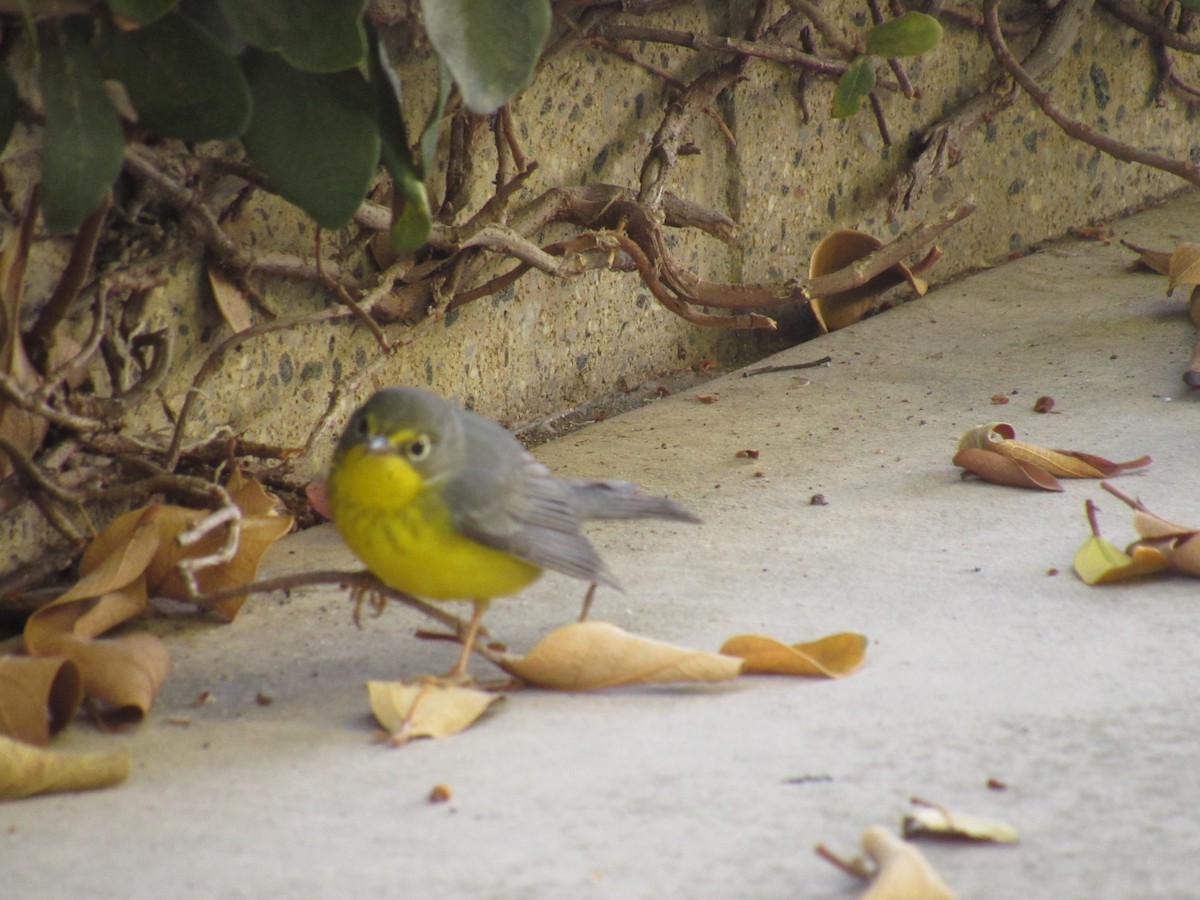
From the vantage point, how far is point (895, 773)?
72.3 inches

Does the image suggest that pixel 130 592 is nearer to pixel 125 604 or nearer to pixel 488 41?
pixel 125 604

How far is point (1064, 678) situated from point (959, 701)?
20 centimetres

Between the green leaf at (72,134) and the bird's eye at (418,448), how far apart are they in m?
0.63

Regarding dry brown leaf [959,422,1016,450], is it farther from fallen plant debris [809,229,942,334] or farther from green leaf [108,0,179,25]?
green leaf [108,0,179,25]

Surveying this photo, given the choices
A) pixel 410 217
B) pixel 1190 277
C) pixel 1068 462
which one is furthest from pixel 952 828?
pixel 1190 277

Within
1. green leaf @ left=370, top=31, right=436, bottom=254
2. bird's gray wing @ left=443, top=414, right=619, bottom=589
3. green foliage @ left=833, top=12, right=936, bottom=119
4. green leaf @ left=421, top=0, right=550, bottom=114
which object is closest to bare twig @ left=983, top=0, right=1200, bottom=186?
green foliage @ left=833, top=12, right=936, bottom=119

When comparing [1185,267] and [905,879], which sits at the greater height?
[1185,267]

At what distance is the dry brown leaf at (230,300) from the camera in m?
2.90

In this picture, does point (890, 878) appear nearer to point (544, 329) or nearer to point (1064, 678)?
point (1064, 678)

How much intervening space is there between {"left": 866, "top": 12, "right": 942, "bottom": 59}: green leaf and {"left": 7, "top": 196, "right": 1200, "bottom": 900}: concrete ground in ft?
3.24

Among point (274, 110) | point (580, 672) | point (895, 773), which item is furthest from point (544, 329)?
point (895, 773)

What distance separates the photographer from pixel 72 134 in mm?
2186

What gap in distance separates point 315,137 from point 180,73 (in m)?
0.24

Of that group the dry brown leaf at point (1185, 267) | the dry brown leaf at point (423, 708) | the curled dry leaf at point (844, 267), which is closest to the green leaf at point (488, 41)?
the dry brown leaf at point (423, 708)
